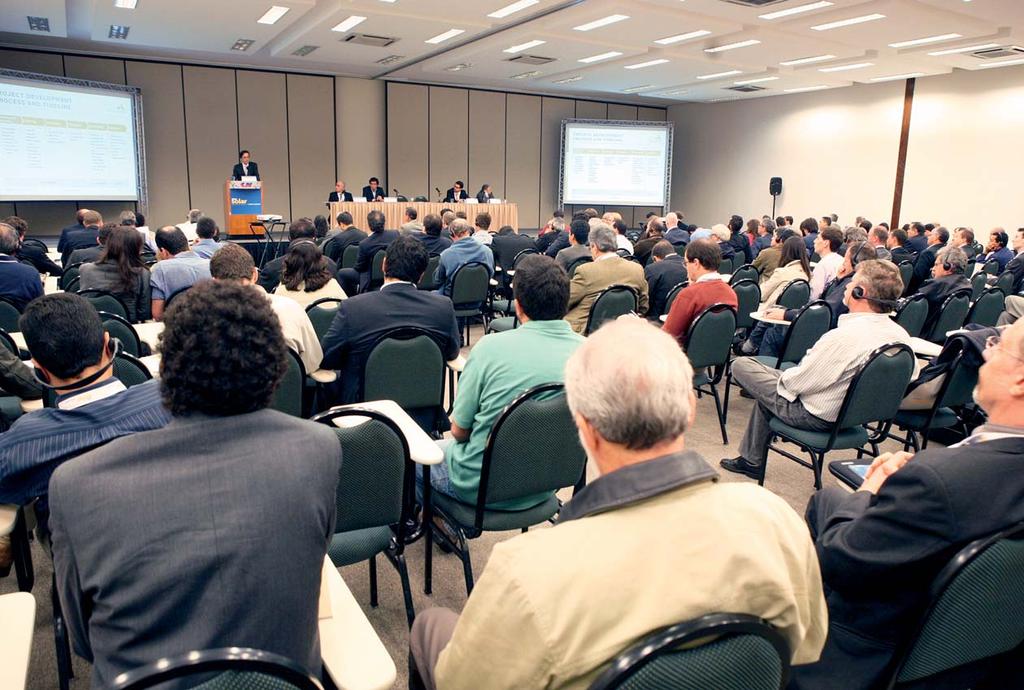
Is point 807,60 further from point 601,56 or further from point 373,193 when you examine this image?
point 373,193

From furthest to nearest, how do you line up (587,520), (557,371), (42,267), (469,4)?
(469,4)
(42,267)
(557,371)
(587,520)

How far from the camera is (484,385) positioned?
238 centimetres

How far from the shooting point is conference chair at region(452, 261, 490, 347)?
5.97 metres

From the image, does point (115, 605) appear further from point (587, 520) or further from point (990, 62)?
point (990, 62)

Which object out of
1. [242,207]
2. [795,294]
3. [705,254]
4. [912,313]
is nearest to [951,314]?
[912,313]

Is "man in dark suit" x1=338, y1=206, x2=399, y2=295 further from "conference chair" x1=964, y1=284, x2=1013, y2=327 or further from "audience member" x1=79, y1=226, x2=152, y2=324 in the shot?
"conference chair" x1=964, y1=284, x2=1013, y2=327

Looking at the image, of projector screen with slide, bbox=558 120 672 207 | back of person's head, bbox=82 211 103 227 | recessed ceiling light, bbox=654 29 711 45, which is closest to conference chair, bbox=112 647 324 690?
back of person's head, bbox=82 211 103 227

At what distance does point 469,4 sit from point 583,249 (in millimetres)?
3502

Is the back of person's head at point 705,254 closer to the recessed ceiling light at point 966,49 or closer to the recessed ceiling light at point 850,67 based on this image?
the recessed ceiling light at point 966,49

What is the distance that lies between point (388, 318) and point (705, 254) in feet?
7.34

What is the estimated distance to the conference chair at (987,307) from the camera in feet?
16.4

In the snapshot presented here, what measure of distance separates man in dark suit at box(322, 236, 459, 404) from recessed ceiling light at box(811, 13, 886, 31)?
7225 mm

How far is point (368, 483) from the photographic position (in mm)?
1994

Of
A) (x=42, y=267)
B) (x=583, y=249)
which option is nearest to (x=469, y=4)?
(x=583, y=249)
